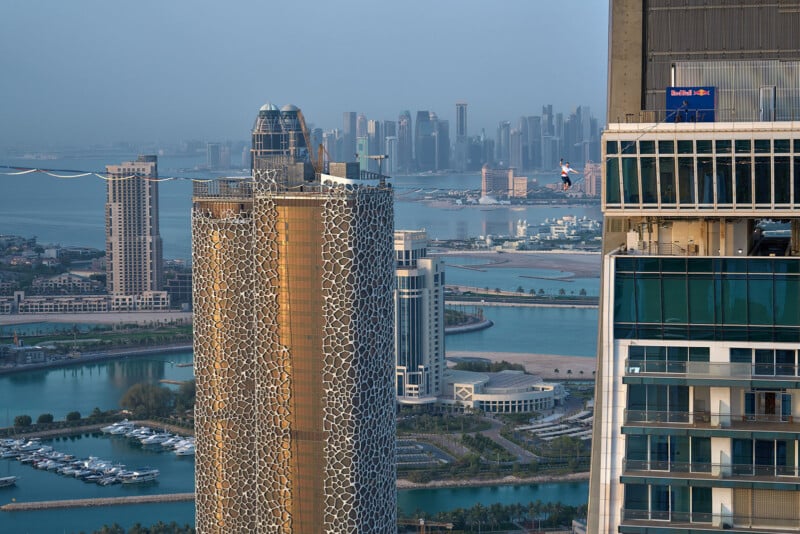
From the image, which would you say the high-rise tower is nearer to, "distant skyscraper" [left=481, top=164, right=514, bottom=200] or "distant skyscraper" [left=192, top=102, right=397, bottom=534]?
"distant skyscraper" [left=192, top=102, right=397, bottom=534]

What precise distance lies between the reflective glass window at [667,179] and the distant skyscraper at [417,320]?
93.1ft

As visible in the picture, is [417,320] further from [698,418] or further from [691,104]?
[698,418]

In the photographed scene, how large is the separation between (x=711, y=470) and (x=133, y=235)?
48.0 m

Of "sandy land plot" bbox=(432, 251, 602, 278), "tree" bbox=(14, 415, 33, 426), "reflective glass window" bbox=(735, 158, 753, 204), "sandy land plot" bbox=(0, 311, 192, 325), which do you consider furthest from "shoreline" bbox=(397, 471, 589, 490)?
"sandy land plot" bbox=(432, 251, 602, 278)

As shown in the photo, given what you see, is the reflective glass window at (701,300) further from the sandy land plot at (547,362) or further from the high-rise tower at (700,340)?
the sandy land plot at (547,362)

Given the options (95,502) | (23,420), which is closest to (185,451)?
(95,502)

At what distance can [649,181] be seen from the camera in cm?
398

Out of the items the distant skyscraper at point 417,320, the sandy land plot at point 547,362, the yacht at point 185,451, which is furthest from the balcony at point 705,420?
the sandy land plot at point 547,362

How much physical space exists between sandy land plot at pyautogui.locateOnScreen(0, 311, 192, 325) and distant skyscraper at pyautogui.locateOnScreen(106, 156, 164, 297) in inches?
70.3

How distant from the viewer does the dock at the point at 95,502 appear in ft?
77.0

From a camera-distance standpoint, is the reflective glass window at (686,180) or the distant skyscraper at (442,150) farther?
the distant skyscraper at (442,150)

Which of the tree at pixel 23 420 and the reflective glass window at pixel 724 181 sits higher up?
the reflective glass window at pixel 724 181

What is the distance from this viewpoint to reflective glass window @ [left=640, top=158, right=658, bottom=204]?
3.96m

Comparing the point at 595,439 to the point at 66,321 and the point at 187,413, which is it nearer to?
the point at 187,413
